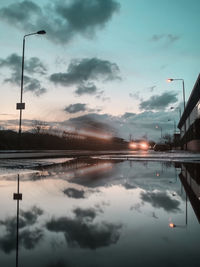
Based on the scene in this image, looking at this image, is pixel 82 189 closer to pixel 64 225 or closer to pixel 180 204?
pixel 180 204

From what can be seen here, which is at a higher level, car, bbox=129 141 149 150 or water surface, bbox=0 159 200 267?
car, bbox=129 141 149 150

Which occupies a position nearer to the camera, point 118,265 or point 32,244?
point 118,265

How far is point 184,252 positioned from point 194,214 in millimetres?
1518

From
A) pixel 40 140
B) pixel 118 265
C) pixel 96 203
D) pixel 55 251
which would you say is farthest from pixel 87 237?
pixel 40 140

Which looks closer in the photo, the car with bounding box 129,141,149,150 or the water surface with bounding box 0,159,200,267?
the water surface with bounding box 0,159,200,267

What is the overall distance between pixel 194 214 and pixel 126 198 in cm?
154

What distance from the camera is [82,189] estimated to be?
20.5 ft

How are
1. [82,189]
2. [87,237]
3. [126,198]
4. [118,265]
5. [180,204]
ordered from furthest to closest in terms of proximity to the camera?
[82,189] < [126,198] < [180,204] < [87,237] < [118,265]

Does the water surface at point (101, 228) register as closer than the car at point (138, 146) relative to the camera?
Yes

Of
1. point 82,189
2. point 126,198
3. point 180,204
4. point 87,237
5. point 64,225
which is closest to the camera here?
point 87,237

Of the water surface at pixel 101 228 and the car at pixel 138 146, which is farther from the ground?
the car at pixel 138 146

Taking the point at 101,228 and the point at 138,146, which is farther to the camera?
the point at 138,146

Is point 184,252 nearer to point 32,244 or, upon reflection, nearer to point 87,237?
point 87,237

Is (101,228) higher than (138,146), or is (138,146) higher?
(138,146)
